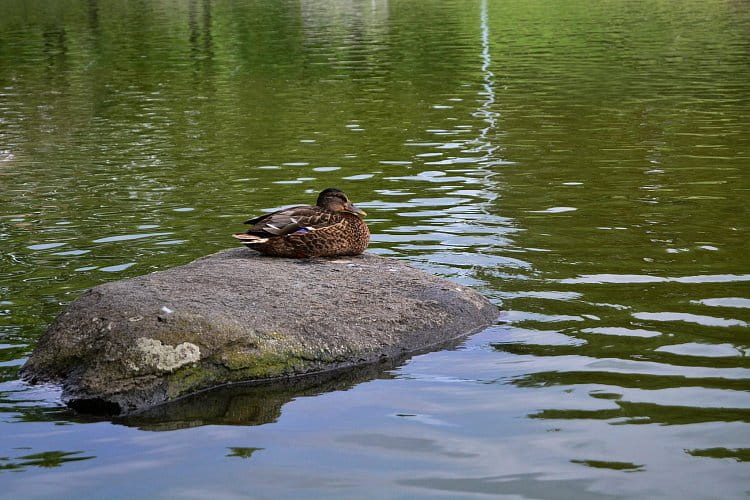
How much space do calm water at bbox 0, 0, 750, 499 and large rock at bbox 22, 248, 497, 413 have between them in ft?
0.84

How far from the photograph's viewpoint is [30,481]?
259 inches

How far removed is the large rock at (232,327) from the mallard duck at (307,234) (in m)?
0.41

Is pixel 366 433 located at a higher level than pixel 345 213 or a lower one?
lower

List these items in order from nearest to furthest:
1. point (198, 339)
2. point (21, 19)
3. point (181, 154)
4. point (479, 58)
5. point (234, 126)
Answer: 1. point (198, 339)
2. point (181, 154)
3. point (234, 126)
4. point (479, 58)
5. point (21, 19)

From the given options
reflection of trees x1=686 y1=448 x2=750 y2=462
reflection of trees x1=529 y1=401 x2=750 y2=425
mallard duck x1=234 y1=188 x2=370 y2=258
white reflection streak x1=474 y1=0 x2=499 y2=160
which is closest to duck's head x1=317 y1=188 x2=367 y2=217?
mallard duck x1=234 y1=188 x2=370 y2=258

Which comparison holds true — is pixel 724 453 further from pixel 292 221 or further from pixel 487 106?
pixel 487 106

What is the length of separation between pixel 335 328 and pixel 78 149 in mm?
13235

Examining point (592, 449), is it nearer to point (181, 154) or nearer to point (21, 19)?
point (181, 154)

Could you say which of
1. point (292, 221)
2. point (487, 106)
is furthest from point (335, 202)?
point (487, 106)

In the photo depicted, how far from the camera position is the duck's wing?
400 inches

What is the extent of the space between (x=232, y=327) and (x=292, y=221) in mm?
2314

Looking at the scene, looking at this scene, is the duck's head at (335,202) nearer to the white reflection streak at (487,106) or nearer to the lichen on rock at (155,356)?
the lichen on rock at (155,356)

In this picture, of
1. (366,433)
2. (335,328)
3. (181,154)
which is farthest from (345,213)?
(181,154)

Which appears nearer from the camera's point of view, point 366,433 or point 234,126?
point 366,433
